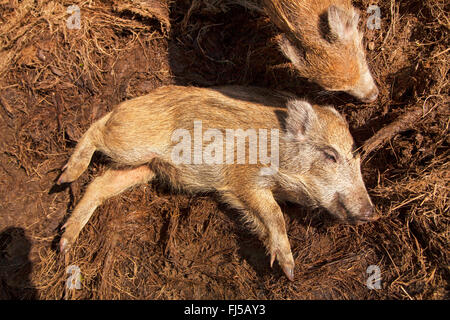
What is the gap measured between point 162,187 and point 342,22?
2746 mm

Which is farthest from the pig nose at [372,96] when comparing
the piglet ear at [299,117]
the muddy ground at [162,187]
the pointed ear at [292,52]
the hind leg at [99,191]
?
the hind leg at [99,191]

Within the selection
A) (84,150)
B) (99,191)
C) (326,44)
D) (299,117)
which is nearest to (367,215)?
Answer: (299,117)

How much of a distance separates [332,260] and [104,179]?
2.79m

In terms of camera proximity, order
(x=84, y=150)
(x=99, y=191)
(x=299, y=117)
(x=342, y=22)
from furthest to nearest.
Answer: (x=99, y=191) < (x=84, y=150) < (x=299, y=117) < (x=342, y=22)

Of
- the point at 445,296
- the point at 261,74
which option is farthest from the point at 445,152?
the point at 261,74

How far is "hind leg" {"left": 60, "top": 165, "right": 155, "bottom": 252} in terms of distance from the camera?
4012mm

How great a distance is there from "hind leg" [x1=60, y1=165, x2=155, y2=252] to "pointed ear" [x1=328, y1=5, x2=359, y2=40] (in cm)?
256

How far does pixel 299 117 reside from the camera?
3629mm

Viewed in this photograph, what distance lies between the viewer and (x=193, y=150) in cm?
372

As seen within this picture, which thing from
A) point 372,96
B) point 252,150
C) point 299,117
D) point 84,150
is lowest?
point 84,150

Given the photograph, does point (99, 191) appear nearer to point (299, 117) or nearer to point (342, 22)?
point (299, 117)

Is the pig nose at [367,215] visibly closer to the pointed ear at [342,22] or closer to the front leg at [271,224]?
the front leg at [271,224]

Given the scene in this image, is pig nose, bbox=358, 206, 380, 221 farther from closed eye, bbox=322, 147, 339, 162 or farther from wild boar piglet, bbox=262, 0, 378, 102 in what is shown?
wild boar piglet, bbox=262, 0, 378, 102

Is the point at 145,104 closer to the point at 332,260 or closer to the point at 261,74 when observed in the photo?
the point at 261,74
